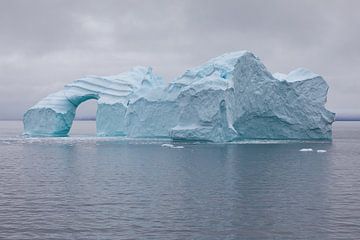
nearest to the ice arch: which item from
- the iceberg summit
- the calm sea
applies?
the iceberg summit

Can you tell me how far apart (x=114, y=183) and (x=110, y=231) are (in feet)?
28.0

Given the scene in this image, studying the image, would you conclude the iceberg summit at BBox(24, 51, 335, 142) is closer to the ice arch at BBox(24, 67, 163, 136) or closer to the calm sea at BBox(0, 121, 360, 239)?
the ice arch at BBox(24, 67, 163, 136)

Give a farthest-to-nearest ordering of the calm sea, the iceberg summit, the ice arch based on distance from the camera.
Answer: the ice arch
the iceberg summit
the calm sea

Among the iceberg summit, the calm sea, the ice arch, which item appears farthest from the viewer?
the ice arch

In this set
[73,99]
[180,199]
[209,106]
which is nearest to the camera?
[180,199]

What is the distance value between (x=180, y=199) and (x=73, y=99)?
39.9 m

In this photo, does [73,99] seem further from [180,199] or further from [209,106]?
[180,199]

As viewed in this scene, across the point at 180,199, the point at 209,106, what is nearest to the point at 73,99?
the point at 209,106

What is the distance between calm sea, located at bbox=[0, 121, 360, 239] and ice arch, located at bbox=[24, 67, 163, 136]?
22.7 meters

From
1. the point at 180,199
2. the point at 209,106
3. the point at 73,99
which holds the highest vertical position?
the point at 73,99

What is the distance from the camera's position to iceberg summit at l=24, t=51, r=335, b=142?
4391 centimetres

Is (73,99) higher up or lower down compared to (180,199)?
higher up

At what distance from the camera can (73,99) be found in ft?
182

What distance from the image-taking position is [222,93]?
42781mm
